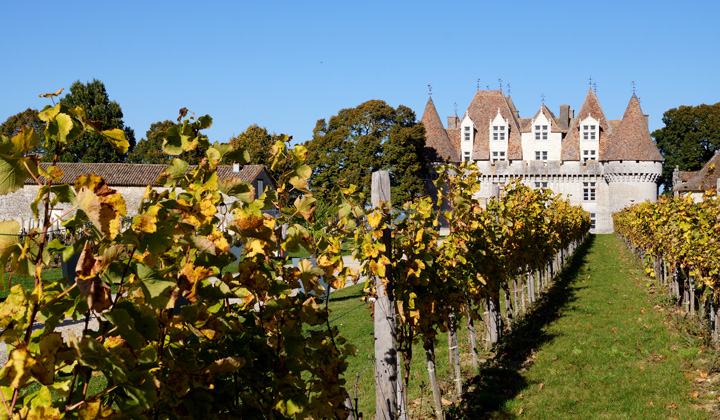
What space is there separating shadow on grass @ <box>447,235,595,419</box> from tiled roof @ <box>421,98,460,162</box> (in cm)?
3717

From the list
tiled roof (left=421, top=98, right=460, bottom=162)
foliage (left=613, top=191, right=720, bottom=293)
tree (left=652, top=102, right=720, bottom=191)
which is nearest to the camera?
foliage (left=613, top=191, right=720, bottom=293)

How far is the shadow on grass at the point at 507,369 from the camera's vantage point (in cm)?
652

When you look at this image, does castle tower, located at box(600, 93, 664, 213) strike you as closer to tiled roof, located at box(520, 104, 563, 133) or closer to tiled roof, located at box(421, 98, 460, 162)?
tiled roof, located at box(520, 104, 563, 133)

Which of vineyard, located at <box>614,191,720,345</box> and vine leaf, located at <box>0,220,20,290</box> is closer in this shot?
vine leaf, located at <box>0,220,20,290</box>

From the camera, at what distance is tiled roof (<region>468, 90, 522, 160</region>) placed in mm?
53469

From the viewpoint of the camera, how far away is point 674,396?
682 cm

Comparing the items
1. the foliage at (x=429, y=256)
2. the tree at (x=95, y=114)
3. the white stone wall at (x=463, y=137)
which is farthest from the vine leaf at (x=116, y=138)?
the white stone wall at (x=463, y=137)

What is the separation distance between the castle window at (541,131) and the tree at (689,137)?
2015cm

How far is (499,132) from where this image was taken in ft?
174

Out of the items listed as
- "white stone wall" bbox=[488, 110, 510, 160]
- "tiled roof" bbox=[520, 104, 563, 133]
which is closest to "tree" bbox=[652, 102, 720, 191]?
"tiled roof" bbox=[520, 104, 563, 133]

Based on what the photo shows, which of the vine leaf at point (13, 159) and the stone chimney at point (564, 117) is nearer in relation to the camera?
the vine leaf at point (13, 159)

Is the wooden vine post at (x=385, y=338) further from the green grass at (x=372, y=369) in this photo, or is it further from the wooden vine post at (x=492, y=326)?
the wooden vine post at (x=492, y=326)

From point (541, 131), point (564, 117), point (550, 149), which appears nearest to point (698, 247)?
point (541, 131)

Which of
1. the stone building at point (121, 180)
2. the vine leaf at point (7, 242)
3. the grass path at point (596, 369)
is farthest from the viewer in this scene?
the stone building at point (121, 180)
